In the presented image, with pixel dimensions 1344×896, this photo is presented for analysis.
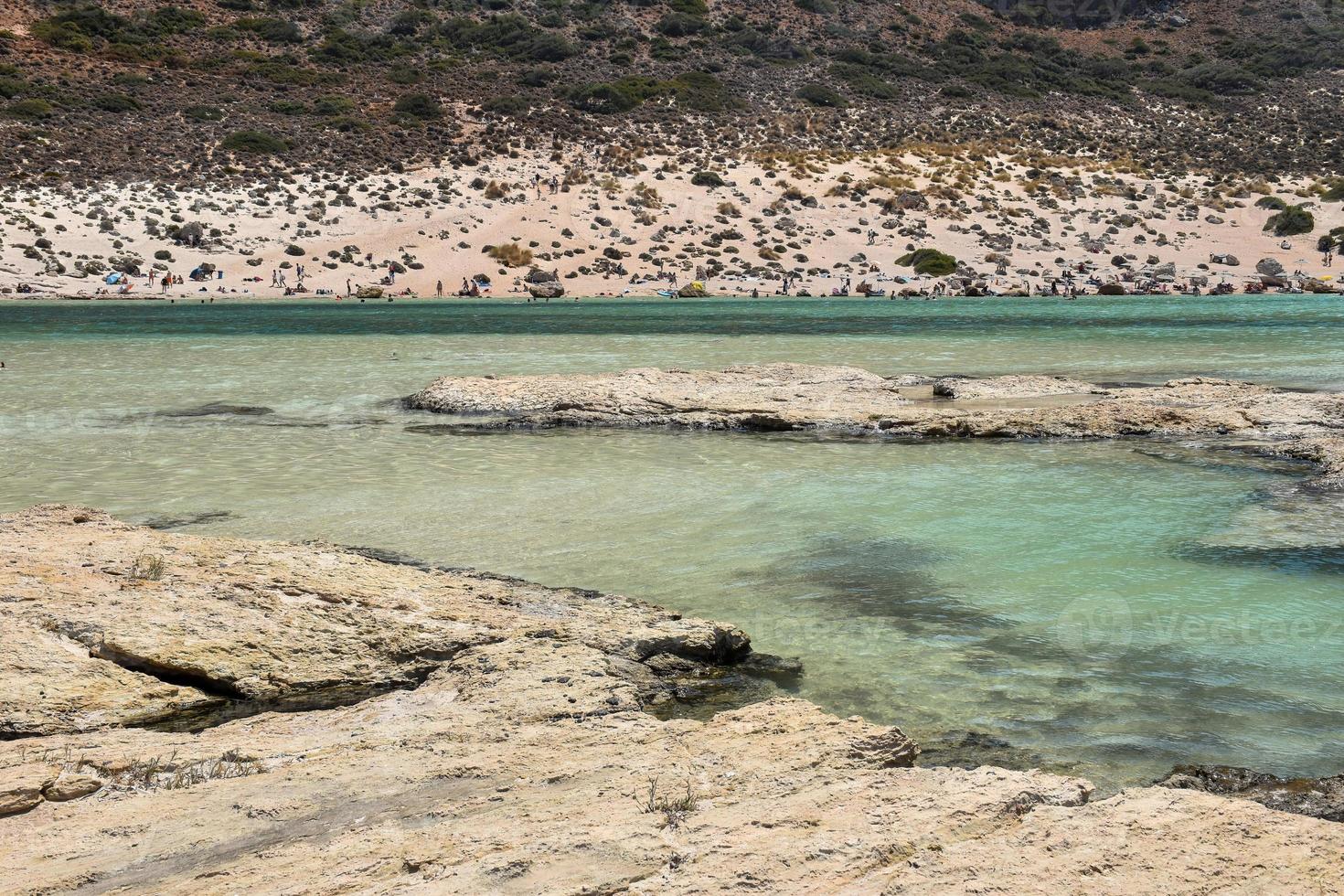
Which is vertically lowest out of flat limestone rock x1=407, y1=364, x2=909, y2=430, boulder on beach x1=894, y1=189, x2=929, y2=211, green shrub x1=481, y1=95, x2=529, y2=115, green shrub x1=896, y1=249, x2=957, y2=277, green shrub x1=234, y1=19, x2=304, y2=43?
flat limestone rock x1=407, y1=364, x2=909, y2=430

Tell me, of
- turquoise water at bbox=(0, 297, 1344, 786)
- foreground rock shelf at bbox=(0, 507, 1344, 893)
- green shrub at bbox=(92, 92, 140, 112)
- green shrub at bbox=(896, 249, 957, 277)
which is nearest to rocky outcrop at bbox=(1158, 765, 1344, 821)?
turquoise water at bbox=(0, 297, 1344, 786)

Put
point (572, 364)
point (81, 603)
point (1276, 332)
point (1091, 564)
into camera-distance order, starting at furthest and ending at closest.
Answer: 1. point (1276, 332)
2. point (572, 364)
3. point (1091, 564)
4. point (81, 603)

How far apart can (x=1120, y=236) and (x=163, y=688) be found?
50.8 m

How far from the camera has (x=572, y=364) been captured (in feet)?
65.9

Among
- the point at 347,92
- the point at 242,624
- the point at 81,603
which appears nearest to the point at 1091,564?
the point at 242,624

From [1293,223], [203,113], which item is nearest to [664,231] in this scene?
[203,113]

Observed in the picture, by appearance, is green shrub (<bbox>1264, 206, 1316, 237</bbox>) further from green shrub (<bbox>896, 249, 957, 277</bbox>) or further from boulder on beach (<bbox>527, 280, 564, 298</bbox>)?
boulder on beach (<bbox>527, 280, 564, 298</bbox>)

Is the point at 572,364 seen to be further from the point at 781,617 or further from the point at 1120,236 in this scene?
the point at 1120,236

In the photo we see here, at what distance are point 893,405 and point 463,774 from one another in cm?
1035

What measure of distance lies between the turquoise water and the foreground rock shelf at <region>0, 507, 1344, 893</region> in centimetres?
96

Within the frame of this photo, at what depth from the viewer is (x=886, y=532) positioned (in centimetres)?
797

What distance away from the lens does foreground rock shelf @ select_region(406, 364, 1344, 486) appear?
11844 mm
